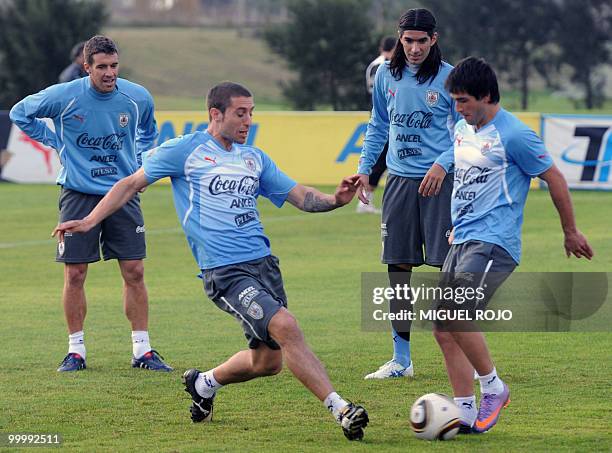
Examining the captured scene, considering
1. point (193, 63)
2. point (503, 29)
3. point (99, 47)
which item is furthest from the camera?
point (193, 63)

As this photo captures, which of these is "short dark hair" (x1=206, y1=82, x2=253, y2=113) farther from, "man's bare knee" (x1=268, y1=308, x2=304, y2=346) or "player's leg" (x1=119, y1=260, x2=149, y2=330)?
"player's leg" (x1=119, y1=260, x2=149, y2=330)

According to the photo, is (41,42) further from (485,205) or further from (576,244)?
(576,244)

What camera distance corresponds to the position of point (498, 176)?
6816mm

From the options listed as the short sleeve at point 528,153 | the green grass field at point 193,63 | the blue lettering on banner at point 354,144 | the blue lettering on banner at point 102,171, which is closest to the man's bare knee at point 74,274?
the blue lettering on banner at point 102,171

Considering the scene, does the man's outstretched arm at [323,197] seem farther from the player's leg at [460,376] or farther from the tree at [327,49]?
the tree at [327,49]

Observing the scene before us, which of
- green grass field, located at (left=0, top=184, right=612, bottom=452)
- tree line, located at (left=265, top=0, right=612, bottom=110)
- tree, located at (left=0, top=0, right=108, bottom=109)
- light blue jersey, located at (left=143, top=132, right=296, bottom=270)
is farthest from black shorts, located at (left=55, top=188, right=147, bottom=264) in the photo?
tree line, located at (left=265, top=0, right=612, bottom=110)

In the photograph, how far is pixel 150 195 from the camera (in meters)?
22.7

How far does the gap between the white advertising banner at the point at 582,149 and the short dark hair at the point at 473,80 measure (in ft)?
47.9

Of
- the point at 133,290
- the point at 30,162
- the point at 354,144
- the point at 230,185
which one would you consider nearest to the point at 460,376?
the point at 230,185

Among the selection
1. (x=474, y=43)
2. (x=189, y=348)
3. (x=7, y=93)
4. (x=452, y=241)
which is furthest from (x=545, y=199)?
(x=474, y=43)

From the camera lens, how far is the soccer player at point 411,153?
27.6 feet

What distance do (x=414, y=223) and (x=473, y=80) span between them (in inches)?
81.0

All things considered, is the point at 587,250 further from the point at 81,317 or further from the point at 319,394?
the point at 81,317

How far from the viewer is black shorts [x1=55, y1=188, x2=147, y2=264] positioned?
911 centimetres
